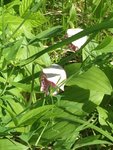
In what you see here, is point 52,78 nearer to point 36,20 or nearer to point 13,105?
point 13,105

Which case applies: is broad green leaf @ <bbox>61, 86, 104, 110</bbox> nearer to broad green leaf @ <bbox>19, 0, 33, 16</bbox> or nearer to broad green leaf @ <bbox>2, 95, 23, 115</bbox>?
broad green leaf @ <bbox>2, 95, 23, 115</bbox>

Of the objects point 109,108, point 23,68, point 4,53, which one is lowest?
point 109,108

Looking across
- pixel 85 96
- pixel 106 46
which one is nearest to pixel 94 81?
pixel 85 96

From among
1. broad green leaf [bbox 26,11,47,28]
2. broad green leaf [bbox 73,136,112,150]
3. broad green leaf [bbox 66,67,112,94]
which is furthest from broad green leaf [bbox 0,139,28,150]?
broad green leaf [bbox 26,11,47,28]

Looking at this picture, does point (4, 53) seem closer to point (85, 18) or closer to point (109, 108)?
point (109, 108)

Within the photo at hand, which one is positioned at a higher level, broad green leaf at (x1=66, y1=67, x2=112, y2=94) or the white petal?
the white petal

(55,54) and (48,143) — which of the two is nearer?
(48,143)

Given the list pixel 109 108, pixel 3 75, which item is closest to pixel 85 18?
pixel 109 108

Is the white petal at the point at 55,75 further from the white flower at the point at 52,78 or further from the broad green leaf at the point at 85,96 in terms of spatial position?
the broad green leaf at the point at 85,96
